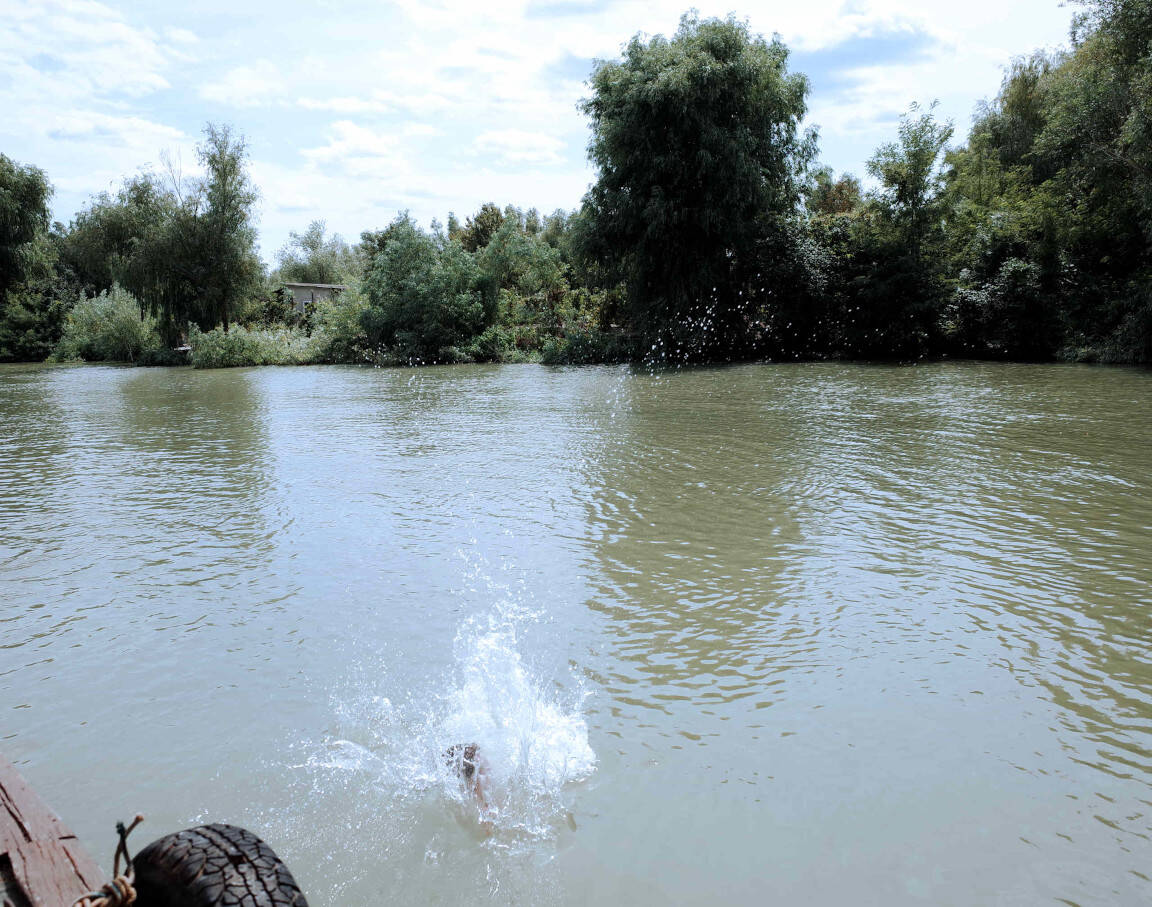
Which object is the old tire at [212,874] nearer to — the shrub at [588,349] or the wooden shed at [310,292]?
the shrub at [588,349]

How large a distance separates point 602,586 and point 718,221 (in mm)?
23549

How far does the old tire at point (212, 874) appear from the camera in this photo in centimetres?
201

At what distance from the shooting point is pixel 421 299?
33875 mm

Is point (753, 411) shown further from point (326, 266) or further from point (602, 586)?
point (326, 266)

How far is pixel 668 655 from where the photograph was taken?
194 inches

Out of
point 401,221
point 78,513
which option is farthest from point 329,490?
point 401,221

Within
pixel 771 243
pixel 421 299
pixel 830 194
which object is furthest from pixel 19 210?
pixel 830 194

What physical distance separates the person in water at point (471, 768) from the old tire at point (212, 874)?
4.78ft

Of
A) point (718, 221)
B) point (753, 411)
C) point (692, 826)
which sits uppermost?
point (718, 221)

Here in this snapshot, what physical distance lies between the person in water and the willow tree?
25333mm

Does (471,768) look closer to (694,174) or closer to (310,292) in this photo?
(694,174)

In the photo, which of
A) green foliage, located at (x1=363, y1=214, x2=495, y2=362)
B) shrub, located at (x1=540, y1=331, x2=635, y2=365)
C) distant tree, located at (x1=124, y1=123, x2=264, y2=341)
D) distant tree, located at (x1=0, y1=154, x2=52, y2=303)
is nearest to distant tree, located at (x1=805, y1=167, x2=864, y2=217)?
shrub, located at (x1=540, y1=331, x2=635, y2=365)

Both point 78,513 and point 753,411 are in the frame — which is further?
point 753,411

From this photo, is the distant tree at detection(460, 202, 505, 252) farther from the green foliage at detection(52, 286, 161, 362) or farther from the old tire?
the old tire
